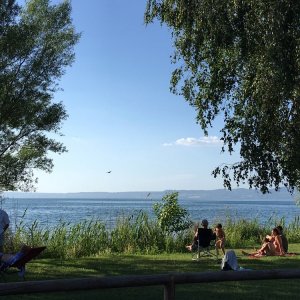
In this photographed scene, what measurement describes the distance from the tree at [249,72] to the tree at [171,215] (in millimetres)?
5012

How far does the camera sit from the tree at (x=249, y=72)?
9.55m

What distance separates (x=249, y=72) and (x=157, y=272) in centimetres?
473

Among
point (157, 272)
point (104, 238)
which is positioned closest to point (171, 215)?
point (104, 238)

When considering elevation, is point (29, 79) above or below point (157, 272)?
above

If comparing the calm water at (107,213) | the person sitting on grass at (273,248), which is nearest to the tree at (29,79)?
the calm water at (107,213)

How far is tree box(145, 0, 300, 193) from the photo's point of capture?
31.3ft

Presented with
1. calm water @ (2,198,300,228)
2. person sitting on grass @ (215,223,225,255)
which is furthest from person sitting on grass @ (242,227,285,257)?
calm water @ (2,198,300,228)

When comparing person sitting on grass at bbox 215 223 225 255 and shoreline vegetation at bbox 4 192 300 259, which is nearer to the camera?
person sitting on grass at bbox 215 223 225 255

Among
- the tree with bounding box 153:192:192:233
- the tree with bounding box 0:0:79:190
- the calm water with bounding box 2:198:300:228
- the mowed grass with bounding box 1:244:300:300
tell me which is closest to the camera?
the mowed grass with bounding box 1:244:300:300

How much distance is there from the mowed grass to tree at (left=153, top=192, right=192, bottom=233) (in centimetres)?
284

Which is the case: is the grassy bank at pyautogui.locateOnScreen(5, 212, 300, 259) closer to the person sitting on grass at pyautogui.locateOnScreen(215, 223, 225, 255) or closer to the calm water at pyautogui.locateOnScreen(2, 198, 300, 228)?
the calm water at pyautogui.locateOnScreen(2, 198, 300, 228)

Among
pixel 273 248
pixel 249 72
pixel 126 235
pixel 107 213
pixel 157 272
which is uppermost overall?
pixel 249 72

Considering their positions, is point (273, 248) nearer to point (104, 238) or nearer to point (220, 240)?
point (220, 240)

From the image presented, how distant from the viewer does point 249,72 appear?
10891 millimetres
